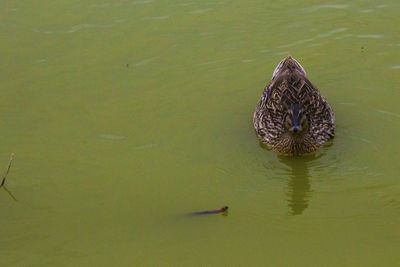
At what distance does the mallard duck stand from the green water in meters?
0.18

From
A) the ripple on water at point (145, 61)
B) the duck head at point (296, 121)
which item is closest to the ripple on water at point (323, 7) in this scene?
the ripple on water at point (145, 61)

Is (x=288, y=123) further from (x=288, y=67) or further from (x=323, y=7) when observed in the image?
(x=323, y=7)

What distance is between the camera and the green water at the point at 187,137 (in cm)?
711

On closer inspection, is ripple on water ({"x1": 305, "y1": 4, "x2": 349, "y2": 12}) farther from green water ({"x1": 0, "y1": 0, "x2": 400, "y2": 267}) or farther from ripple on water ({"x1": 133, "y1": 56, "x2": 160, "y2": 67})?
ripple on water ({"x1": 133, "y1": 56, "x2": 160, "y2": 67})

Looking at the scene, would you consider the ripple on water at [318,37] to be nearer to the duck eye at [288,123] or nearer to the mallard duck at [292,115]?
the mallard duck at [292,115]

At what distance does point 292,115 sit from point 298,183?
0.92 m

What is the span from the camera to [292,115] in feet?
28.3

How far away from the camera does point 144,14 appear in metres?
11.9

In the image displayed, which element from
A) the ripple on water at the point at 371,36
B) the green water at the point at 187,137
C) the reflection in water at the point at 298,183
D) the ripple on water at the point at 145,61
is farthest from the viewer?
the ripple on water at the point at 371,36

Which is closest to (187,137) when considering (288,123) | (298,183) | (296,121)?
(288,123)

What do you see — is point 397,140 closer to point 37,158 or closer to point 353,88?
point 353,88

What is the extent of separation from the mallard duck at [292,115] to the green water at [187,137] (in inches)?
7.2

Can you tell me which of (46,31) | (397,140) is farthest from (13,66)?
(397,140)

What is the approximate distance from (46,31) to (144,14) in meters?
1.61
